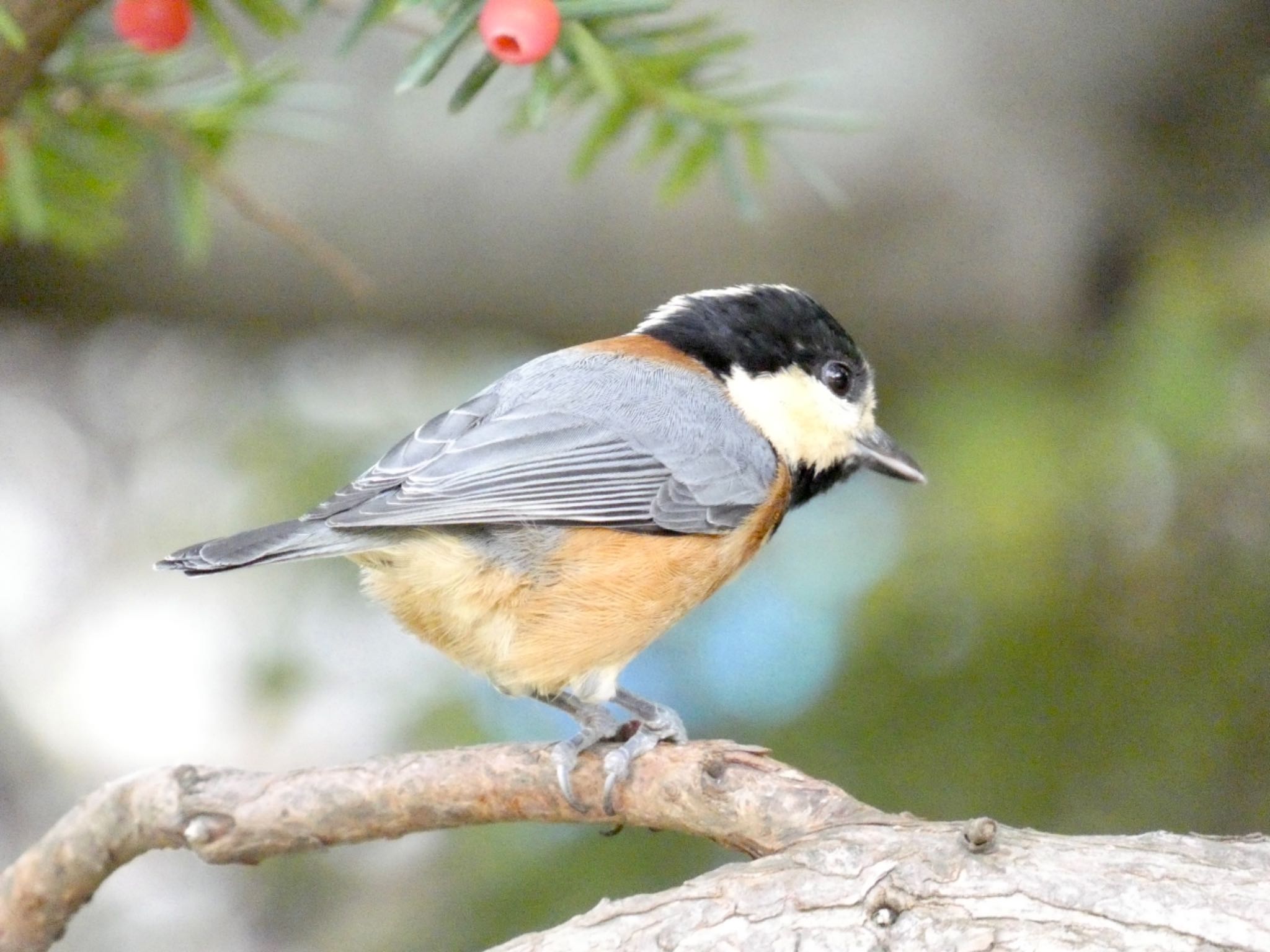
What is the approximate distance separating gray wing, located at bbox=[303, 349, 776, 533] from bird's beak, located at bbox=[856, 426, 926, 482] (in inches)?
7.2

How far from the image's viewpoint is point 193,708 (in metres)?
3.64

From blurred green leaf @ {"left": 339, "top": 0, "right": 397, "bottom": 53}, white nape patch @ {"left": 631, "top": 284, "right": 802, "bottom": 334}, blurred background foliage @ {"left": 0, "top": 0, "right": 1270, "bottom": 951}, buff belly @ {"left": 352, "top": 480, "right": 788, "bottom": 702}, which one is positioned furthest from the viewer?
white nape patch @ {"left": 631, "top": 284, "right": 802, "bottom": 334}

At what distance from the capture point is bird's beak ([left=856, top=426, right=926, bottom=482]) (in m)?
2.41

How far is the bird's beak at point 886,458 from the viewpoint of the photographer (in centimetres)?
241

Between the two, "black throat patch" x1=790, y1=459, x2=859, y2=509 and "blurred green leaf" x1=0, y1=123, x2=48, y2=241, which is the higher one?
"black throat patch" x1=790, y1=459, x2=859, y2=509

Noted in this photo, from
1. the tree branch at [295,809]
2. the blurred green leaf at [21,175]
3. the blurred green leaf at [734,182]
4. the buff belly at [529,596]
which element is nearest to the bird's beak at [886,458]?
the buff belly at [529,596]

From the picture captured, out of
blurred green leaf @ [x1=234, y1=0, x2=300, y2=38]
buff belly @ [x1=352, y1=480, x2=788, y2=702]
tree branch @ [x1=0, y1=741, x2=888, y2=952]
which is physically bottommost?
tree branch @ [x1=0, y1=741, x2=888, y2=952]

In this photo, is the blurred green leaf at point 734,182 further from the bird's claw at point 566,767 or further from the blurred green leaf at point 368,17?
the bird's claw at point 566,767

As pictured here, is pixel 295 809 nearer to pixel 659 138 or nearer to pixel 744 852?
pixel 744 852

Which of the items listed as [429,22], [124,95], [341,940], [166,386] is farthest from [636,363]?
[166,386]

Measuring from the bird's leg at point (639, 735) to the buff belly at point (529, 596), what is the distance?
8cm

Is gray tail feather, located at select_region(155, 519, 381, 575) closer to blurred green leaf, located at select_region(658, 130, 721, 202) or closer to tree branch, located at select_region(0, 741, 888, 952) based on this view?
tree branch, located at select_region(0, 741, 888, 952)

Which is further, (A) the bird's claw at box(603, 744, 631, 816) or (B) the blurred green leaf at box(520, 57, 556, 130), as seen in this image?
(A) the bird's claw at box(603, 744, 631, 816)

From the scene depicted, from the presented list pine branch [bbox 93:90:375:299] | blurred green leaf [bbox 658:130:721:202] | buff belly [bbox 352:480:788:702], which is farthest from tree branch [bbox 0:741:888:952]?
blurred green leaf [bbox 658:130:721:202]
